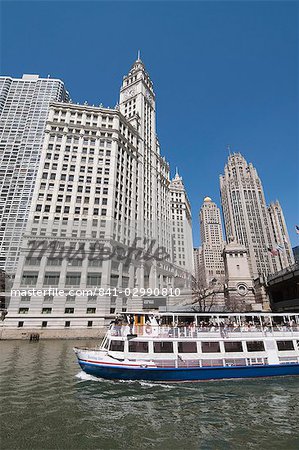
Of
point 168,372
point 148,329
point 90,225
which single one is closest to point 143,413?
point 168,372

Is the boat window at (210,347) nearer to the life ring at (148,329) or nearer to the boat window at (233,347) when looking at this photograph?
the boat window at (233,347)

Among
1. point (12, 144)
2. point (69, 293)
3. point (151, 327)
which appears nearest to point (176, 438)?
point (151, 327)

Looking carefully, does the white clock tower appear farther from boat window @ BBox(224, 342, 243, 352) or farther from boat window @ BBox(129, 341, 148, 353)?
boat window @ BBox(129, 341, 148, 353)

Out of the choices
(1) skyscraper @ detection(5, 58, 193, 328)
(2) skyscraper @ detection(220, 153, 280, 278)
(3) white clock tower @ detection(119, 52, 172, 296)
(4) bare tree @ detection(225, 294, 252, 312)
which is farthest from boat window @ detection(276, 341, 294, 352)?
(2) skyscraper @ detection(220, 153, 280, 278)

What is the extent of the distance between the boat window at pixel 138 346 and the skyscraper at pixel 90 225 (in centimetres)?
3047

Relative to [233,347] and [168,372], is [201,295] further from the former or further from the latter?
[168,372]

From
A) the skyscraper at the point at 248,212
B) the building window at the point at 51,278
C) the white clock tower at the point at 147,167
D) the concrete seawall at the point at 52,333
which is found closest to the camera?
the concrete seawall at the point at 52,333

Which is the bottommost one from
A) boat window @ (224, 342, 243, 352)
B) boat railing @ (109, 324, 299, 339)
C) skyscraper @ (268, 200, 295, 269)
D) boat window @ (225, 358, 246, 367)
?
boat window @ (225, 358, 246, 367)

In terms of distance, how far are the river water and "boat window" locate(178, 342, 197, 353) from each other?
2302 mm

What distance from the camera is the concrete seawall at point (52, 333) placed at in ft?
133

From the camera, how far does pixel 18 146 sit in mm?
102750

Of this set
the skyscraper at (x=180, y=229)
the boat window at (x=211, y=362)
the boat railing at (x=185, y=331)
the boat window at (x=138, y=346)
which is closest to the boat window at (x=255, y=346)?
the boat railing at (x=185, y=331)

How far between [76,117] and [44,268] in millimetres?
41848

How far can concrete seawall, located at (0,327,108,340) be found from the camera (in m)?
40.5
